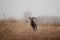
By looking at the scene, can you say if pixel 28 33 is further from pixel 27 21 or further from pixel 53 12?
pixel 53 12

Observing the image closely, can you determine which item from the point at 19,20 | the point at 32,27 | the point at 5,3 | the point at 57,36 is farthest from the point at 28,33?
the point at 5,3

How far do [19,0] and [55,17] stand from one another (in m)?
0.49

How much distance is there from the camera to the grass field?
4.92ft

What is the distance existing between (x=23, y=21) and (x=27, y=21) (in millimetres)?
48

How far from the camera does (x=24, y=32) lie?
4.95ft

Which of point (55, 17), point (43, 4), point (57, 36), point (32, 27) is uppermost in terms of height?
point (43, 4)

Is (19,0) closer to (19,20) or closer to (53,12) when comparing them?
(19,20)

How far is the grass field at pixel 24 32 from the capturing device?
4.92 ft

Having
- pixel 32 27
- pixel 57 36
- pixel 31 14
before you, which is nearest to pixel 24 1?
pixel 31 14

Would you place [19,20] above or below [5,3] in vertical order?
below

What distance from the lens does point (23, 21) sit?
152 centimetres

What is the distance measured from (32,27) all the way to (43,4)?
311 mm

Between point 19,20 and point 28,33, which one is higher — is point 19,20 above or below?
above

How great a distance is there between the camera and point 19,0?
1.55 metres
